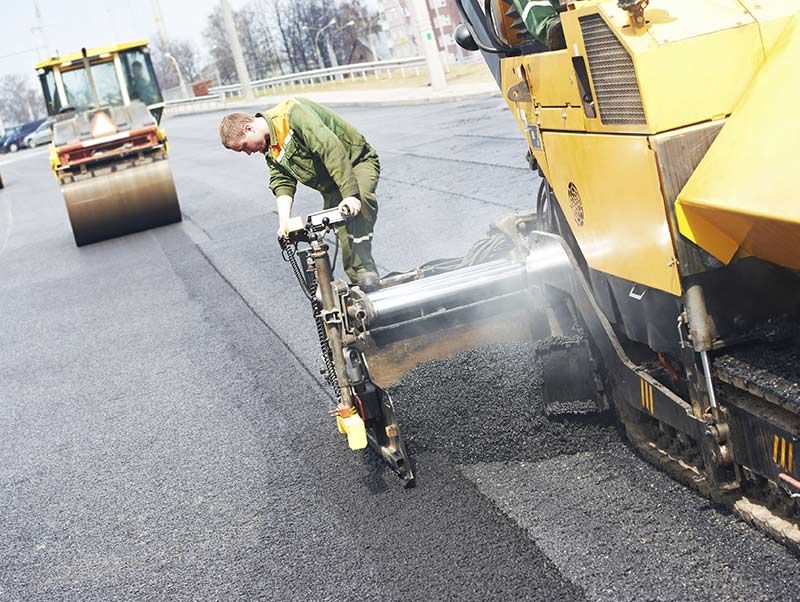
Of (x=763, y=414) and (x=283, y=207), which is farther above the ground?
(x=283, y=207)

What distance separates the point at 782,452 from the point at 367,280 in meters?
3.13

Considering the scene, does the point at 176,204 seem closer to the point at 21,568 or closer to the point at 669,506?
the point at 21,568

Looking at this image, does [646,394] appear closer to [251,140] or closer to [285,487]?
[285,487]

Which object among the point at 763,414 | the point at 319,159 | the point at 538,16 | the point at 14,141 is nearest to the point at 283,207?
the point at 319,159

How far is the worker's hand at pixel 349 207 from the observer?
5.45 meters

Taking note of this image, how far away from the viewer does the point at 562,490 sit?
4.58 meters

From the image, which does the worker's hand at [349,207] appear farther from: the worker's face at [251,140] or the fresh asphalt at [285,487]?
the fresh asphalt at [285,487]

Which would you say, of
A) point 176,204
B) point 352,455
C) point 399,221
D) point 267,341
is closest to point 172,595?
point 352,455

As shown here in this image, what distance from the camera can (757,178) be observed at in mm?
3072

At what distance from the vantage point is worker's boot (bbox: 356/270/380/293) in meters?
6.01

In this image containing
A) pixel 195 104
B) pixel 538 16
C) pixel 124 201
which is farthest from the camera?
pixel 195 104

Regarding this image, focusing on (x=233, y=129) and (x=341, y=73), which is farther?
(x=341, y=73)

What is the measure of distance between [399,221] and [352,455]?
6.50 m

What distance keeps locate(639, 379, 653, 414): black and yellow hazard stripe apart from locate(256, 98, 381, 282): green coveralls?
6.62ft
